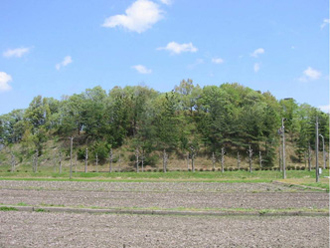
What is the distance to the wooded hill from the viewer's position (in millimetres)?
84312

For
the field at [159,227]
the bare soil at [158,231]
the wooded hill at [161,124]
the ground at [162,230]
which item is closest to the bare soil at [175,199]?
the field at [159,227]

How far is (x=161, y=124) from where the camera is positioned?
291ft

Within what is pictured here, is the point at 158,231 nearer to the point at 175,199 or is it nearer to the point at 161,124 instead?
the point at 175,199

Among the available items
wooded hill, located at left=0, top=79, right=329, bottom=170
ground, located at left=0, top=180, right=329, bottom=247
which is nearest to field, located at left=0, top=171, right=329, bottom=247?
ground, located at left=0, top=180, right=329, bottom=247

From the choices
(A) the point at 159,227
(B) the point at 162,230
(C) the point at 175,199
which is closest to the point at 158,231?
(B) the point at 162,230

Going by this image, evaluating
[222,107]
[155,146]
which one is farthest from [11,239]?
[222,107]

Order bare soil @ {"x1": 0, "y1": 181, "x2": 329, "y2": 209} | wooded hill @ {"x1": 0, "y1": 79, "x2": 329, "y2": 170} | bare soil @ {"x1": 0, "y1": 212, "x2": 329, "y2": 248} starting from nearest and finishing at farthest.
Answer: bare soil @ {"x1": 0, "y1": 212, "x2": 329, "y2": 248}, bare soil @ {"x1": 0, "y1": 181, "x2": 329, "y2": 209}, wooded hill @ {"x1": 0, "y1": 79, "x2": 329, "y2": 170}

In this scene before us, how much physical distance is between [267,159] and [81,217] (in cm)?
Result: 7362

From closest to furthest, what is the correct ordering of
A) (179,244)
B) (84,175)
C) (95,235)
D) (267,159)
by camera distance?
(179,244) → (95,235) → (84,175) → (267,159)

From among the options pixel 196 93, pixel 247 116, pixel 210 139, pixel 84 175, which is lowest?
pixel 84 175

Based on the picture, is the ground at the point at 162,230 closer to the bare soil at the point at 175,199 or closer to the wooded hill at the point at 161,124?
the bare soil at the point at 175,199

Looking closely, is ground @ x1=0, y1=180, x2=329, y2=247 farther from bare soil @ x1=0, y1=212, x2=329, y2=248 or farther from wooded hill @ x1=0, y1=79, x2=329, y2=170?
wooded hill @ x1=0, y1=79, x2=329, y2=170

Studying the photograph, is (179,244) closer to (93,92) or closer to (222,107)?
(222,107)

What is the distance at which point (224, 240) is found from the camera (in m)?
8.25
